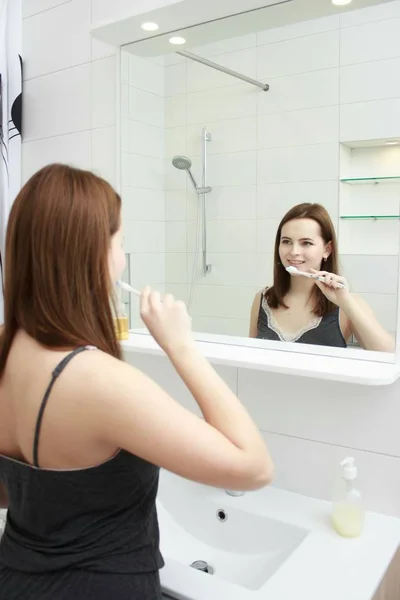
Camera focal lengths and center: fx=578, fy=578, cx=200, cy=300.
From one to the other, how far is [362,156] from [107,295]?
69 cm

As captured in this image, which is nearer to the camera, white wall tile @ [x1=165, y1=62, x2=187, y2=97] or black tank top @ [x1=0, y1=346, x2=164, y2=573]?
black tank top @ [x1=0, y1=346, x2=164, y2=573]

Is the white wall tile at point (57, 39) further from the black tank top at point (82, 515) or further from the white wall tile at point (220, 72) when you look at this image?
the black tank top at point (82, 515)

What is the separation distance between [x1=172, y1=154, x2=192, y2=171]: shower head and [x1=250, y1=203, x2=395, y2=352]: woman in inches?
12.7

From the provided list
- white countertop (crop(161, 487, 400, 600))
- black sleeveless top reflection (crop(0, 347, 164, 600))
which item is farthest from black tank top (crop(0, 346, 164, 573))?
white countertop (crop(161, 487, 400, 600))

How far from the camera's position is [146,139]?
1.62m

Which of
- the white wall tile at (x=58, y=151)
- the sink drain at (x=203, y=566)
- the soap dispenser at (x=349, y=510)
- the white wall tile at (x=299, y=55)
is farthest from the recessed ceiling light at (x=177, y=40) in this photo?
the sink drain at (x=203, y=566)

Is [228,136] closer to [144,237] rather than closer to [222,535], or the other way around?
[144,237]

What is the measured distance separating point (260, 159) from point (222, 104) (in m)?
0.18

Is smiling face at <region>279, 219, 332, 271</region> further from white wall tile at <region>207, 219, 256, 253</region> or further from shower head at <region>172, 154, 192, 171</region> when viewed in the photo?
shower head at <region>172, 154, 192, 171</region>

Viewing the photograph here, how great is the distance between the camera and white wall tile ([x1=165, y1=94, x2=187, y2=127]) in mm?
1523

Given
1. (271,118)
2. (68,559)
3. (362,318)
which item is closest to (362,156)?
(271,118)

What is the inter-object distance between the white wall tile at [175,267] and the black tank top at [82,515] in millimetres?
729

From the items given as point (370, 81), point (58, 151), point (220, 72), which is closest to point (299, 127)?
point (370, 81)

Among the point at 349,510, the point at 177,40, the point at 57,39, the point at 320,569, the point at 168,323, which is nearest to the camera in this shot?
the point at 168,323
